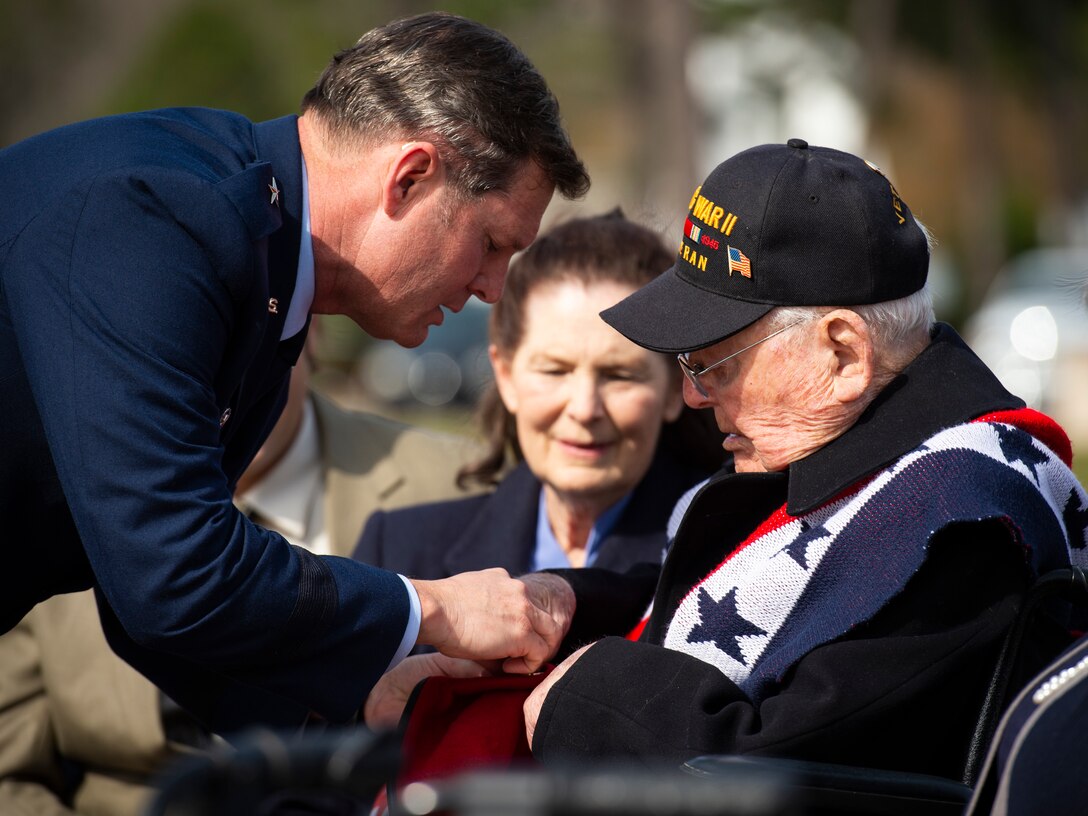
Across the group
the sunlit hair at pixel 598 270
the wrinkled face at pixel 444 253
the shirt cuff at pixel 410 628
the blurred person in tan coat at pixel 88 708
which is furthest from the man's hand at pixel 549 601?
the blurred person in tan coat at pixel 88 708

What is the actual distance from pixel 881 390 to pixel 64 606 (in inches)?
90.9

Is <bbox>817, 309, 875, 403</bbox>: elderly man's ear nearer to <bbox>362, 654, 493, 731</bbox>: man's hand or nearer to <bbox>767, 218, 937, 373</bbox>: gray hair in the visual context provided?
<bbox>767, 218, 937, 373</bbox>: gray hair

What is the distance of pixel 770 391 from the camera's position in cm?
242

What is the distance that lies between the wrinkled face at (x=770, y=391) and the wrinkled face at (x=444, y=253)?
46 cm

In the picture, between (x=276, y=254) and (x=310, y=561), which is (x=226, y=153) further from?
(x=310, y=561)

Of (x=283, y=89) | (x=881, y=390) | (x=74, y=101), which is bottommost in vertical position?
(x=74, y=101)

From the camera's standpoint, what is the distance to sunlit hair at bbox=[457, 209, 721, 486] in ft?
11.2

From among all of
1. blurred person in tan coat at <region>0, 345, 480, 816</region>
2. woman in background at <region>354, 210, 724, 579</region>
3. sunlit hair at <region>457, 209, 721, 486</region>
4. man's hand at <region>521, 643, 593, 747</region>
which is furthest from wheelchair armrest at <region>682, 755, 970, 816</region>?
blurred person in tan coat at <region>0, 345, 480, 816</region>

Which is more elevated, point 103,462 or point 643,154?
point 103,462

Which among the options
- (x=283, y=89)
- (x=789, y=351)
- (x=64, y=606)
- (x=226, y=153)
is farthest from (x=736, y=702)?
(x=283, y=89)

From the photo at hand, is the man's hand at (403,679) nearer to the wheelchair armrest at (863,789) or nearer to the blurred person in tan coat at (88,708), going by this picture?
the wheelchair armrest at (863,789)

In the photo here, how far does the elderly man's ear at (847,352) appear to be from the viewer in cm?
234

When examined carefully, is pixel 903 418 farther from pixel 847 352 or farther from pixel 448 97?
pixel 448 97

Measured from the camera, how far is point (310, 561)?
7.00ft
